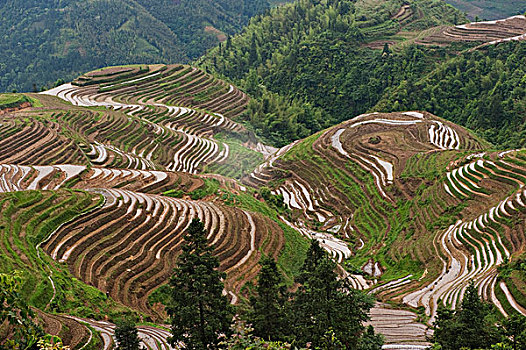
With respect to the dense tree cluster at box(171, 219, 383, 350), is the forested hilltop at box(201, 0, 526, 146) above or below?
below

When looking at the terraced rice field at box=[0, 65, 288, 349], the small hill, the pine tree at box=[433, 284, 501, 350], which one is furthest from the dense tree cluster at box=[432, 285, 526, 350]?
the terraced rice field at box=[0, 65, 288, 349]

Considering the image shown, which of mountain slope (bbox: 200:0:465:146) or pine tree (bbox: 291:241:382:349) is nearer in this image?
pine tree (bbox: 291:241:382:349)

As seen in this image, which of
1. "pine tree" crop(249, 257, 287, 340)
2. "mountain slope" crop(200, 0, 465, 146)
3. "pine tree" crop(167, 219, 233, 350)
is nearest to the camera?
"pine tree" crop(167, 219, 233, 350)

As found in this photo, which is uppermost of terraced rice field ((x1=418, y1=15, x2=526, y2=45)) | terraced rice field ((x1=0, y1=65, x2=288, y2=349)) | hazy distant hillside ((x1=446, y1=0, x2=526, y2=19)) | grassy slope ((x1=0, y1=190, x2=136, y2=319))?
grassy slope ((x1=0, y1=190, x2=136, y2=319))

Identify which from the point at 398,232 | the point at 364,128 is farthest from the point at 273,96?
the point at 398,232

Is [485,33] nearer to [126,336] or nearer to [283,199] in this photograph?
[283,199]

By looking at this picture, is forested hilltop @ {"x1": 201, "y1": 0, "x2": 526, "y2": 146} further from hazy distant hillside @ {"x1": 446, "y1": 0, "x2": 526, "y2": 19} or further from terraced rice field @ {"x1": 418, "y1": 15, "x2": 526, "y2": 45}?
hazy distant hillside @ {"x1": 446, "y1": 0, "x2": 526, "y2": 19}

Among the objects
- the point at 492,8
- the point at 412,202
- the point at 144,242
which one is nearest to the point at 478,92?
the point at 412,202
